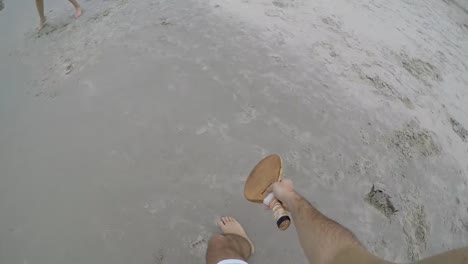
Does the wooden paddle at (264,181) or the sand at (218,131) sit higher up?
the wooden paddle at (264,181)

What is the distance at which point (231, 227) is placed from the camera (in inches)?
66.1

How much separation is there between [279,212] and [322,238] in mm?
260

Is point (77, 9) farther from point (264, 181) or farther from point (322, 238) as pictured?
point (322, 238)

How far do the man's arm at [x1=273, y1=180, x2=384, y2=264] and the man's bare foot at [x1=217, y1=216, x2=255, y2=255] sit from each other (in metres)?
0.28

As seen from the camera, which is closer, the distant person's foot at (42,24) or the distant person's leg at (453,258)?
the distant person's leg at (453,258)

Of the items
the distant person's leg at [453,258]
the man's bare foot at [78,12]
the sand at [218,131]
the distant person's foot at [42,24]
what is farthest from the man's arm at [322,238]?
the distant person's foot at [42,24]

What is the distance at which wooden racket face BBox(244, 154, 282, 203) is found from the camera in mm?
1603

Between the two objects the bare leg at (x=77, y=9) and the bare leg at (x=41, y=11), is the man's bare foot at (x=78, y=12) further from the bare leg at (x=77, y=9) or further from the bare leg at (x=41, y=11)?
the bare leg at (x=41, y=11)

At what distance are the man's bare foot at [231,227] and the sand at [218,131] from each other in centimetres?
4

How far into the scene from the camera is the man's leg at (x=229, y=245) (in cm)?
158

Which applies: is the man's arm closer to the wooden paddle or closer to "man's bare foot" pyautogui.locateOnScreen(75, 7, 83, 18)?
the wooden paddle

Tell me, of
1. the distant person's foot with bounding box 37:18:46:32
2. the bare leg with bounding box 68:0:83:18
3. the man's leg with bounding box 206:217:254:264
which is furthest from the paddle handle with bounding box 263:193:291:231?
the distant person's foot with bounding box 37:18:46:32

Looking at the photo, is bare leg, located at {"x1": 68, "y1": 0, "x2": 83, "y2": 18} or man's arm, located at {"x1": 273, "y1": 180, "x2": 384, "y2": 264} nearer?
man's arm, located at {"x1": 273, "y1": 180, "x2": 384, "y2": 264}

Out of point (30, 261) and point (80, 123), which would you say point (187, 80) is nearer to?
point (80, 123)
